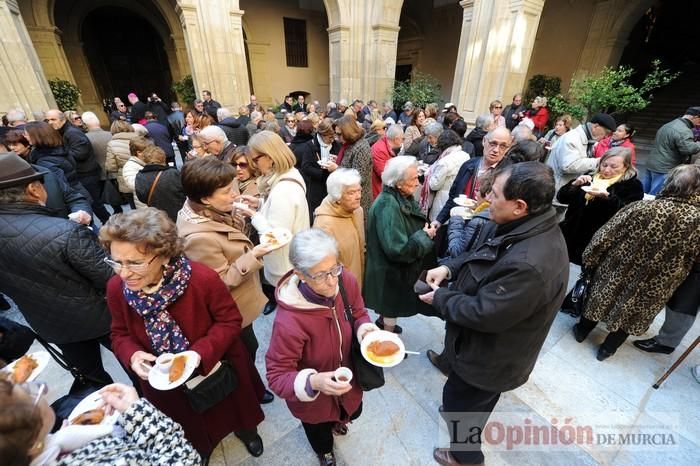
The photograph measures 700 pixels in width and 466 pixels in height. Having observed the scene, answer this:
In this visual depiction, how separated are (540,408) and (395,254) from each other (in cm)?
180

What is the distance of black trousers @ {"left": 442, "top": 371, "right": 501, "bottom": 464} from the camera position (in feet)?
5.99

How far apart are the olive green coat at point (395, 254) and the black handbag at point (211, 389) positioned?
1.29m

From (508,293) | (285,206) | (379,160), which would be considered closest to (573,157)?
(379,160)

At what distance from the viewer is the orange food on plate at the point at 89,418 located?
109 cm

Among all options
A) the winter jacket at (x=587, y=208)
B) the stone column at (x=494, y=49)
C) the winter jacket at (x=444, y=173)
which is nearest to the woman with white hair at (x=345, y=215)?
the winter jacket at (x=444, y=173)

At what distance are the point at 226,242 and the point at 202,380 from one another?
0.79 metres

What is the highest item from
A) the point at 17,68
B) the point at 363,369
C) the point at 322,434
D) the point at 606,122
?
the point at 17,68

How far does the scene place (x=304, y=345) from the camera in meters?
1.47

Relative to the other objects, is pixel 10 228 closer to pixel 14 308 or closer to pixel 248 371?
pixel 248 371

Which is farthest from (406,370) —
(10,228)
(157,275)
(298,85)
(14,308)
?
(298,85)

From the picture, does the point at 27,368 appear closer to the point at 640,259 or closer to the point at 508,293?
the point at 508,293

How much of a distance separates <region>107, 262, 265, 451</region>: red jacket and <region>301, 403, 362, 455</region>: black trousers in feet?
1.64

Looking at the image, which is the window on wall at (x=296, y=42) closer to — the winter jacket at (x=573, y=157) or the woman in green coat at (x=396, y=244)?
the winter jacket at (x=573, y=157)

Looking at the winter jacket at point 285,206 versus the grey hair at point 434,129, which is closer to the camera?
the winter jacket at point 285,206
